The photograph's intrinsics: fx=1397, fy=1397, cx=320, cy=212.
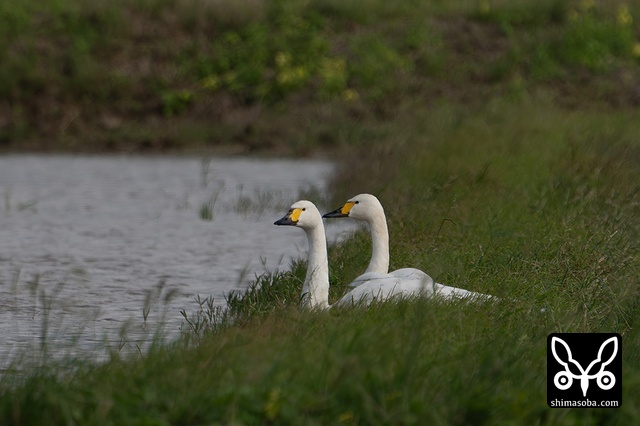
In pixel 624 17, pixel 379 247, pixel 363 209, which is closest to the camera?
pixel 379 247

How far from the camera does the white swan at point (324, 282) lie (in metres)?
7.37

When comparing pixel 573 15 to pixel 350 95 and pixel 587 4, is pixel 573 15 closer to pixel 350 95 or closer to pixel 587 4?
pixel 587 4

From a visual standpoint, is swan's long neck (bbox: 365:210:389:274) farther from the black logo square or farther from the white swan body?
the black logo square

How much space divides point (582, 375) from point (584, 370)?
10cm

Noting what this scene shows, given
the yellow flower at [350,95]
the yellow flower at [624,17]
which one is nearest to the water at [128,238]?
the yellow flower at [350,95]

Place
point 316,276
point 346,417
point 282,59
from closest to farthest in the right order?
point 346,417 < point 316,276 < point 282,59

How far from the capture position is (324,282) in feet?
25.7

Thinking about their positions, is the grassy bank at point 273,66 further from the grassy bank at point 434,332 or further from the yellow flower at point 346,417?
the yellow flower at point 346,417

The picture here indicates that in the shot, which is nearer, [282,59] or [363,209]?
[363,209]

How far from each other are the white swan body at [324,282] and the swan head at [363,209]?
2.85 feet

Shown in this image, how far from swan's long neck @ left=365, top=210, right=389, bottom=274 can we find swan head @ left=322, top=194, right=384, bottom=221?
0.26 ft

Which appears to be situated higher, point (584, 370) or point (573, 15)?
point (573, 15)

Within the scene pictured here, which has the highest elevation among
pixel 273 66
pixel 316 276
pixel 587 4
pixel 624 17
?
pixel 587 4

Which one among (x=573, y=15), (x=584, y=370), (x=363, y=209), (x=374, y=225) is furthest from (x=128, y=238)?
(x=573, y=15)
